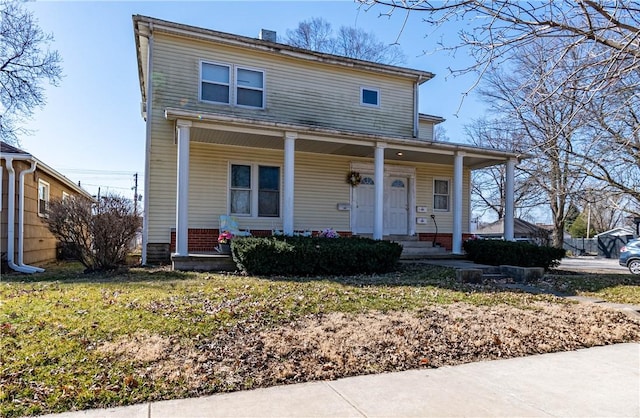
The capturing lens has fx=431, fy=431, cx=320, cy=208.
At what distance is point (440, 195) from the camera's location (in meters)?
15.3

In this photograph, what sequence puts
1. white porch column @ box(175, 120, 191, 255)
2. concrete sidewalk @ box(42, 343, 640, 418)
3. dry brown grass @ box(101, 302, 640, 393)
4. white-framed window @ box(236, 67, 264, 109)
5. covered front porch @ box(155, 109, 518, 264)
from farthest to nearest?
1. white-framed window @ box(236, 67, 264, 109)
2. covered front porch @ box(155, 109, 518, 264)
3. white porch column @ box(175, 120, 191, 255)
4. dry brown grass @ box(101, 302, 640, 393)
5. concrete sidewalk @ box(42, 343, 640, 418)

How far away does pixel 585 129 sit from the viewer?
1438cm

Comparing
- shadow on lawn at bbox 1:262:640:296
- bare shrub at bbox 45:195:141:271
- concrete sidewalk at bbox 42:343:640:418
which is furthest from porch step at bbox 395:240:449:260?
concrete sidewalk at bbox 42:343:640:418

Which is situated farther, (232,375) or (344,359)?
(344,359)

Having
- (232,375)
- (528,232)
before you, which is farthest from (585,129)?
(528,232)

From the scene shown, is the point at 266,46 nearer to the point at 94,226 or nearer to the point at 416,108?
the point at 416,108

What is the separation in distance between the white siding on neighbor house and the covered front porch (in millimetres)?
1044

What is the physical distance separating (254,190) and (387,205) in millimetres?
4566

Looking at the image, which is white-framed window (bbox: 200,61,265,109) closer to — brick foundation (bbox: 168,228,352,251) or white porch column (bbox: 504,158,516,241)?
brick foundation (bbox: 168,228,352,251)

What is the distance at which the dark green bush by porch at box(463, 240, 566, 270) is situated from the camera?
36.4 feet

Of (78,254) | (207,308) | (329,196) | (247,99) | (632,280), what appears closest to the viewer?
(207,308)

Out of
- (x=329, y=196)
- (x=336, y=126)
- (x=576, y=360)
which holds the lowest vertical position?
→ (x=576, y=360)

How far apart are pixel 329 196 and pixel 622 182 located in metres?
11.8

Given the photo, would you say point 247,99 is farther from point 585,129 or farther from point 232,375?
point 585,129
